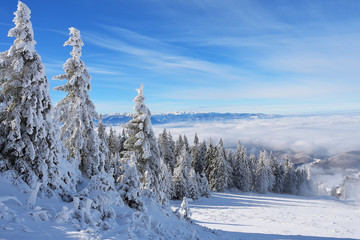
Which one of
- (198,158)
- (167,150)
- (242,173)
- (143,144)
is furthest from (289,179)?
(143,144)

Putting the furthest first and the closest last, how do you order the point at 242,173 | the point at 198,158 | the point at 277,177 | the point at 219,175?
the point at 277,177, the point at 198,158, the point at 242,173, the point at 219,175

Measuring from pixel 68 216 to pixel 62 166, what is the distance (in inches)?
160

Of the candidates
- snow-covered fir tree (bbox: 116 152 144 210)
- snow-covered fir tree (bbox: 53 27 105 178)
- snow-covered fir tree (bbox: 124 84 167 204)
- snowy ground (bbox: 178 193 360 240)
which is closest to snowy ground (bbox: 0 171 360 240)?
snowy ground (bbox: 178 193 360 240)

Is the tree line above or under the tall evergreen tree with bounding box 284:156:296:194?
above

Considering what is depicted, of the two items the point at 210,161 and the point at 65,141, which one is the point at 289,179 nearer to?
the point at 210,161

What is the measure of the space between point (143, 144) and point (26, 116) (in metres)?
10.9

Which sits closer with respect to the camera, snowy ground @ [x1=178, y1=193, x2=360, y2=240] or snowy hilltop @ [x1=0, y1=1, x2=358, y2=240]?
snowy hilltop @ [x1=0, y1=1, x2=358, y2=240]

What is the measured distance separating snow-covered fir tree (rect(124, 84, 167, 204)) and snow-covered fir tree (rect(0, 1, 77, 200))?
31.1ft

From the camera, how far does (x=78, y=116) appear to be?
1445 centimetres

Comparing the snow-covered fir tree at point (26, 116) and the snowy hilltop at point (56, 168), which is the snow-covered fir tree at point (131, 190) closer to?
the snowy hilltop at point (56, 168)

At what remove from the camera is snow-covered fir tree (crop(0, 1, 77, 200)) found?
834 centimetres

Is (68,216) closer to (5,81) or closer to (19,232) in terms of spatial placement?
(19,232)

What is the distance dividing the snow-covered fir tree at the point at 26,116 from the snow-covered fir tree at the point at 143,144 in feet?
31.1

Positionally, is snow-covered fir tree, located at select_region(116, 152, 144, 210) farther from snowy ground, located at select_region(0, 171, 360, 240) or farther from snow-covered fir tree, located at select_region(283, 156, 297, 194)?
snow-covered fir tree, located at select_region(283, 156, 297, 194)
